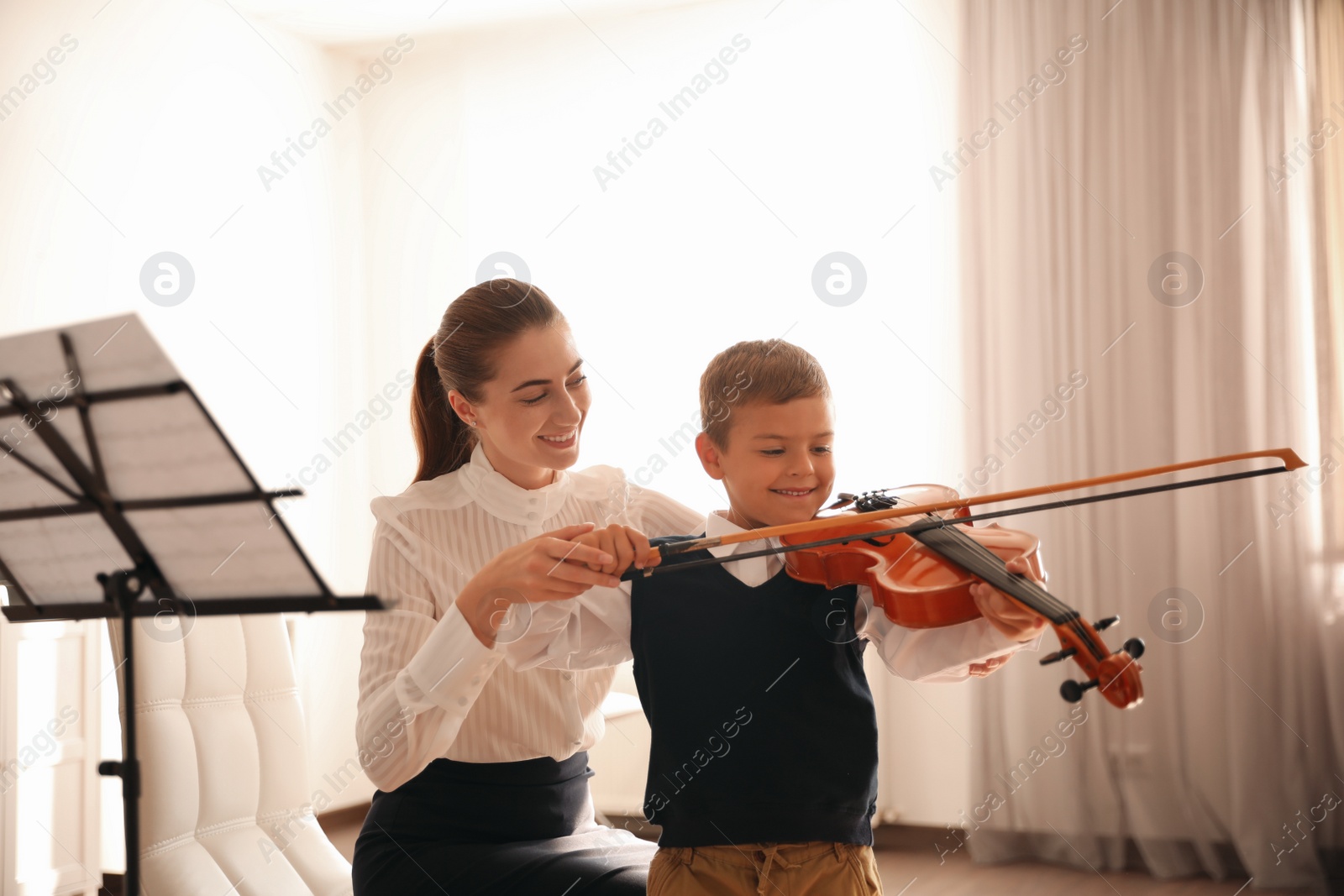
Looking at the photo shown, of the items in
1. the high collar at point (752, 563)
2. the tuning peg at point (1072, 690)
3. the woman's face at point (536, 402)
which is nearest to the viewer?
the tuning peg at point (1072, 690)

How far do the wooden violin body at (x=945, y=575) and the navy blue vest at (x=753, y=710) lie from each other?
6 centimetres

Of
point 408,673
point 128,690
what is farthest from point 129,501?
point 408,673

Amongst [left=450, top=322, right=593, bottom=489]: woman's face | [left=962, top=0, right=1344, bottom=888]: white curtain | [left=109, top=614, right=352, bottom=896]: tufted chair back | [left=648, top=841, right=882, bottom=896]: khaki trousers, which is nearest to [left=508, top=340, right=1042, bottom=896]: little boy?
[left=648, top=841, right=882, bottom=896]: khaki trousers

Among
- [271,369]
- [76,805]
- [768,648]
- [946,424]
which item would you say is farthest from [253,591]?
[271,369]

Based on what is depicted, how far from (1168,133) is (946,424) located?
42.9 inches

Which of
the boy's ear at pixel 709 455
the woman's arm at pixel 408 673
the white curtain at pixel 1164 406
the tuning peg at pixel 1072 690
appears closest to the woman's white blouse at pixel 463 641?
the woman's arm at pixel 408 673

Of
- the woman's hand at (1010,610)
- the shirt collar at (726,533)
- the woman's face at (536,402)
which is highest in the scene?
the woman's face at (536,402)

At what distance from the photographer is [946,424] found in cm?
371

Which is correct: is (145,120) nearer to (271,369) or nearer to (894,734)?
(271,369)

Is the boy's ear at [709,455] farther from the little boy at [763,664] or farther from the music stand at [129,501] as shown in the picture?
the music stand at [129,501]

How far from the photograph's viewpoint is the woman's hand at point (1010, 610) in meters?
1.11

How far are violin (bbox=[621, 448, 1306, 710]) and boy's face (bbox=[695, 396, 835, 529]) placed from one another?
2.0 inches

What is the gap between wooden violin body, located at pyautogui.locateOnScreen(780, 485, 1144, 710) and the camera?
3.40ft

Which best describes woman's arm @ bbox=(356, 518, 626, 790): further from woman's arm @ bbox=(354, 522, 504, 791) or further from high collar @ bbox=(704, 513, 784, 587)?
high collar @ bbox=(704, 513, 784, 587)
